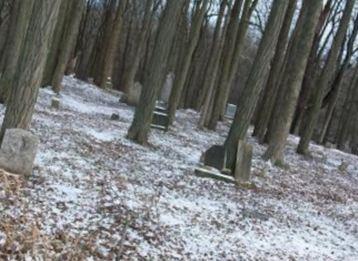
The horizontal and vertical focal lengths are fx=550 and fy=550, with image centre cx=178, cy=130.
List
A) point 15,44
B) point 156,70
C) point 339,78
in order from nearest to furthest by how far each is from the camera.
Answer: point 156,70, point 15,44, point 339,78

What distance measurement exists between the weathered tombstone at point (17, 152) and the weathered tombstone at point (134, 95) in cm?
1548

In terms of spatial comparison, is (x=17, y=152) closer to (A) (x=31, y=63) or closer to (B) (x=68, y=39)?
(A) (x=31, y=63)

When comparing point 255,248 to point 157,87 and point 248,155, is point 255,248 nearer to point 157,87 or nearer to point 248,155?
point 248,155

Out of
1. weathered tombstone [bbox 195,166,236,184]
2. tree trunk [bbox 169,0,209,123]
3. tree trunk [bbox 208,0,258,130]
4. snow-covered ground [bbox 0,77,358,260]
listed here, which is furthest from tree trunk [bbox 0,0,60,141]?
tree trunk [bbox 208,0,258,130]

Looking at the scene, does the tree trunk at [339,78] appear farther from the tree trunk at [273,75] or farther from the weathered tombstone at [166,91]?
the weathered tombstone at [166,91]

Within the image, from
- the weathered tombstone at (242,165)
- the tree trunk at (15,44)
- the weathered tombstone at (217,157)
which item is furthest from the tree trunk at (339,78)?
the tree trunk at (15,44)

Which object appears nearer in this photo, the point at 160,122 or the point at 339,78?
the point at 160,122

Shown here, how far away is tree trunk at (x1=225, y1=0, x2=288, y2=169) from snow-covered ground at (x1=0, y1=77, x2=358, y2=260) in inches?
46.4

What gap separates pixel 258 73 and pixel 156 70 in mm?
2393

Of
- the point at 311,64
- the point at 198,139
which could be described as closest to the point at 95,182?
the point at 198,139

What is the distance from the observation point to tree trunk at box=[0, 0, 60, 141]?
26.6 feet

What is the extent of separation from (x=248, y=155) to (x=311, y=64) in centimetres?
1652

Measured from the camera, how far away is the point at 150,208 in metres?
8.09

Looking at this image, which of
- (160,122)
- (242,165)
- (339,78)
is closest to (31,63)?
(242,165)
